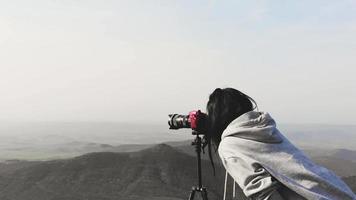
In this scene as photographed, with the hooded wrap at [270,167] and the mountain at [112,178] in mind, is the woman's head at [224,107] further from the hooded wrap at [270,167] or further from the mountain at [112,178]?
the mountain at [112,178]

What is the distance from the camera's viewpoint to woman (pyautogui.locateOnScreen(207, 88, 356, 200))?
2355 mm

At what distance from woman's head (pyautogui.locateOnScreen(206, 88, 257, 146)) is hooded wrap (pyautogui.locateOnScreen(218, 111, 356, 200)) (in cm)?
13

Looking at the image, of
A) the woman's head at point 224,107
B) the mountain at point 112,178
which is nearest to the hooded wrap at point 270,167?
the woman's head at point 224,107

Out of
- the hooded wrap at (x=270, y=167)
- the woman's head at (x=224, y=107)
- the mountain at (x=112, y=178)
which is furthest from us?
the mountain at (x=112, y=178)

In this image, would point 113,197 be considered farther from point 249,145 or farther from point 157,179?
point 249,145

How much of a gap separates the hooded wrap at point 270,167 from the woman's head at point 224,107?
130mm

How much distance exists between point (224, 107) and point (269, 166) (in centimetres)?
43

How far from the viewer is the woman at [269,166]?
7.73 ft

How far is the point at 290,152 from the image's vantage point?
7.98 feet

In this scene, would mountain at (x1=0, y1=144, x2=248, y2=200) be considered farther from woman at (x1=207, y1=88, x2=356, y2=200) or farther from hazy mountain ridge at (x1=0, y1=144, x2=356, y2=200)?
woman at (x1=207, y1=88, x2=356, y2=200)

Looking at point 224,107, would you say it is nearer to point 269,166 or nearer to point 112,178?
point 269,166

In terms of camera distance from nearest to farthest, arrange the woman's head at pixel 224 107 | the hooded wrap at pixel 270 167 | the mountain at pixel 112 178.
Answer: the hooded wrap at pixel 270 167 → the woman's head at pixel 224 107 → the mountain at pixel 112 178

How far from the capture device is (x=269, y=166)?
7.85 ft

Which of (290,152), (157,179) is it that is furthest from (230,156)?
(157,179)
